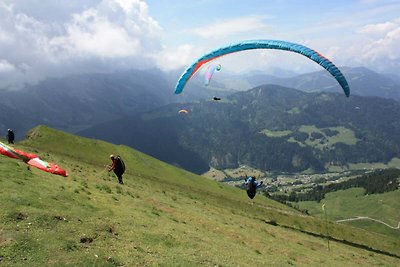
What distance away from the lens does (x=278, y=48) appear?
43.1 meters

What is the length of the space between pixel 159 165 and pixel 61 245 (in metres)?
90.5

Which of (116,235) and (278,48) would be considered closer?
(116,235)

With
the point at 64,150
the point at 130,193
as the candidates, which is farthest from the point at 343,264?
the point at 64,150

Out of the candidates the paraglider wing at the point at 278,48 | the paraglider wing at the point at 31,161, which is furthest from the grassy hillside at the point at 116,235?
the paraglider wing at the point at 278,48

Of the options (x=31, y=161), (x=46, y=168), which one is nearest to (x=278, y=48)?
(x=46, y=168)

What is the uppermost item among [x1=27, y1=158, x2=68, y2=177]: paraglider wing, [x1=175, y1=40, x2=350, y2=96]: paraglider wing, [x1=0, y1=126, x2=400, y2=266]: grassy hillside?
[x1=175, y1=40, x2=350, y2=96]: paraglider wing

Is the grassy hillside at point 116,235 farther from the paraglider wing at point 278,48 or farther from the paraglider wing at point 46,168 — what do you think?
the paraglider wing at point 278,48

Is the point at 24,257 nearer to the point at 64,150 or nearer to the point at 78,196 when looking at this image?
the point at 78,196

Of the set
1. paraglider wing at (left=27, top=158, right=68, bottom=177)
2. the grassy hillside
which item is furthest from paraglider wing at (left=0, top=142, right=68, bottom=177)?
the grassy hillside

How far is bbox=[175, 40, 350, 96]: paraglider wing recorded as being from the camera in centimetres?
4028

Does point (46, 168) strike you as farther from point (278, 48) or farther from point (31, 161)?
point (278, 48)

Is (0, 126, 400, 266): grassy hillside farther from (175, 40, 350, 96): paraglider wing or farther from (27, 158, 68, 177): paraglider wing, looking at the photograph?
(175, 40, 350, 96): paraglider wing

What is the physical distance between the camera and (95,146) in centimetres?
9844

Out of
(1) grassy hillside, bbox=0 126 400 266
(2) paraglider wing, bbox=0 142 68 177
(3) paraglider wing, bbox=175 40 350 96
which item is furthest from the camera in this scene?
(3) paraglider wing, bbox=175 40 350 96
